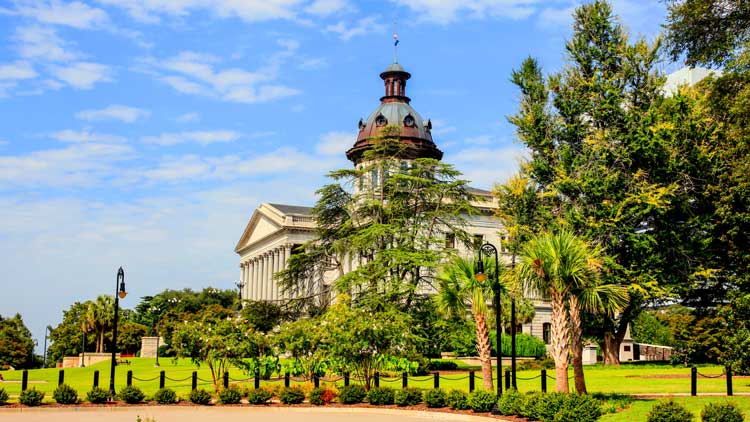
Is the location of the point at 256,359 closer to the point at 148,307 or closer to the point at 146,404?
the point at 146,404

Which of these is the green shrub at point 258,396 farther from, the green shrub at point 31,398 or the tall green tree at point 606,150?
the tall green tree at point 606,150

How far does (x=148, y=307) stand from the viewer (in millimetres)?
119500

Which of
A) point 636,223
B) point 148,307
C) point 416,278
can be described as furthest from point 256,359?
point 148,307

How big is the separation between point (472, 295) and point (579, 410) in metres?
7.88

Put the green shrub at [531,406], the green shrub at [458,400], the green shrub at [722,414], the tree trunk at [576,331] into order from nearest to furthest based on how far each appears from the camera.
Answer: the green shrub at [722,414] < the green shrub at [531,406] < the tree trunk at [576,331] < the green shrub at [458,400]

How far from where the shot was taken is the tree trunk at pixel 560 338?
2286 cm

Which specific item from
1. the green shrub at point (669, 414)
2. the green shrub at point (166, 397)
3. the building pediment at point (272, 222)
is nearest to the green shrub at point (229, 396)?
the green shrub at point (166, 397)

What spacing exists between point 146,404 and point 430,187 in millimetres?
24906

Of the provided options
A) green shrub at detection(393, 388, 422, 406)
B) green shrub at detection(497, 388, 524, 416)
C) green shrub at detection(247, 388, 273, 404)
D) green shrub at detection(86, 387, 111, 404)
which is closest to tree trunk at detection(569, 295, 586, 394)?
green shrub at detection(497, 388, 524, 416)

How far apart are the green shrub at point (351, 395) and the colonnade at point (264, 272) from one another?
58.0 meters

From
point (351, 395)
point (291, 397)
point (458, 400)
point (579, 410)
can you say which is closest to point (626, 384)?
point (458, 400)

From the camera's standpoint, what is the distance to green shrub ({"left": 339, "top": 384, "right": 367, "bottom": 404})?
27.0m

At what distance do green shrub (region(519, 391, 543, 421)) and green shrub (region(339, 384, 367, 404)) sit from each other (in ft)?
23.5

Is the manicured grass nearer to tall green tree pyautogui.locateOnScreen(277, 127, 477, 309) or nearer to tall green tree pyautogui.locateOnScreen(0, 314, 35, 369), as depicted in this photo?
tall green tree pyautogui.locateOnScreen(277, 127, 477, 309)
